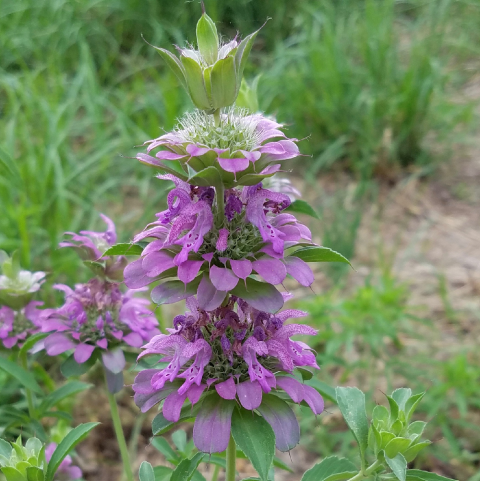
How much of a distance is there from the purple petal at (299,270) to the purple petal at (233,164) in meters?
0.21

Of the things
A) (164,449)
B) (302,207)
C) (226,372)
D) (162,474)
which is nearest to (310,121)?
(302,207)

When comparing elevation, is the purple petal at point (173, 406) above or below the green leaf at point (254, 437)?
above

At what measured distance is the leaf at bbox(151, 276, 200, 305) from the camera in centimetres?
96

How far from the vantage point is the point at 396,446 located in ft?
3.41

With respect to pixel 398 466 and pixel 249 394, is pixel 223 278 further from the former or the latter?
pixel 398 466

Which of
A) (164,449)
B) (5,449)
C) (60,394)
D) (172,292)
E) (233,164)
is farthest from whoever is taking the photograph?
(60,394)

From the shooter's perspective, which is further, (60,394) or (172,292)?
(60,394)

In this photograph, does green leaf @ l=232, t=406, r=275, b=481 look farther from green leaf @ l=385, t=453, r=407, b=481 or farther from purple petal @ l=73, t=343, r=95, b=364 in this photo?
purple petal @ l=73, t=343, r=95, b=364

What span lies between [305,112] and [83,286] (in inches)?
136

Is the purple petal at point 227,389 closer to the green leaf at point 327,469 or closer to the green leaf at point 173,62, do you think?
the green leaf at point 327,469

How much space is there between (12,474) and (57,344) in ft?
1.24

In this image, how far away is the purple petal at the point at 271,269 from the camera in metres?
0.92

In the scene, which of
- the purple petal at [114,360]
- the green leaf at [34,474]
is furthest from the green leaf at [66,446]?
the purple petal at [114,360]

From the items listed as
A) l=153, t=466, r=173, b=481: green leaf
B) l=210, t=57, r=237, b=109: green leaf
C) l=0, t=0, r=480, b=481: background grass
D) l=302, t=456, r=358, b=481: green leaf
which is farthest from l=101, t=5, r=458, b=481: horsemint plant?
l=0, t=0, r=480, b=481: background grass
